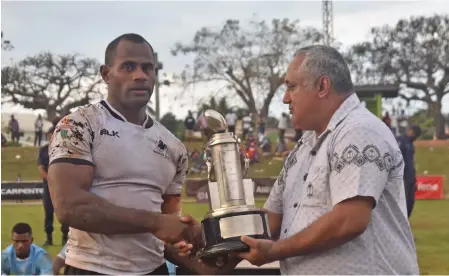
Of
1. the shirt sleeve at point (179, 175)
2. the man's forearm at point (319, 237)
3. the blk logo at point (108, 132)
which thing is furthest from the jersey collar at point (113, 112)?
the man's forearm at point (319, 237)

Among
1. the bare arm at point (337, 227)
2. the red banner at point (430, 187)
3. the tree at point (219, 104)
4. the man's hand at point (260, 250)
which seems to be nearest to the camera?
the bare arm at point (337, 227)

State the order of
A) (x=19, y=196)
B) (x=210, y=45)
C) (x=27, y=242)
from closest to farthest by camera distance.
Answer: (x=27, y=242) → (x=19, y=196) → (x=210, y=45)

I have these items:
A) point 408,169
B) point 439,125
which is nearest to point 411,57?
point 439,125

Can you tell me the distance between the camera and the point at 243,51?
144 feet

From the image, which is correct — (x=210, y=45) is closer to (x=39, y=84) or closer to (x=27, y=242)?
(x=39, y=84)

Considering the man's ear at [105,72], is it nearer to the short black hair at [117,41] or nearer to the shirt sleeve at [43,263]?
the short black hair at [117,41]

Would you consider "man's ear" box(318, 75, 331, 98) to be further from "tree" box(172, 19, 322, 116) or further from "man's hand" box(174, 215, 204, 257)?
"tree" box(172, 19, 322, 116)

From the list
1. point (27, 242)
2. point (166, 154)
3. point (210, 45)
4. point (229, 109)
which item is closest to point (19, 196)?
point (27, 242)

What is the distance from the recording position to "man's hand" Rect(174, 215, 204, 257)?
3.53m

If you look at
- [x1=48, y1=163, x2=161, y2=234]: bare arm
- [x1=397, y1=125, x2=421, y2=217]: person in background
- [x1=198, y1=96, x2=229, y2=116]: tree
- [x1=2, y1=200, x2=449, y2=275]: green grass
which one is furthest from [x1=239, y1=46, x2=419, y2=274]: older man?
[x1=198, y1=96, x2=229, y2=116]: tree

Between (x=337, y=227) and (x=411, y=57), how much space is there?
130 ft

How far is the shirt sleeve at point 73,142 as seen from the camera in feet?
10.5

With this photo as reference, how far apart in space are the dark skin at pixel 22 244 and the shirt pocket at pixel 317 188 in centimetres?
501

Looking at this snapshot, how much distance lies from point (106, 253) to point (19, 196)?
18800 mm
